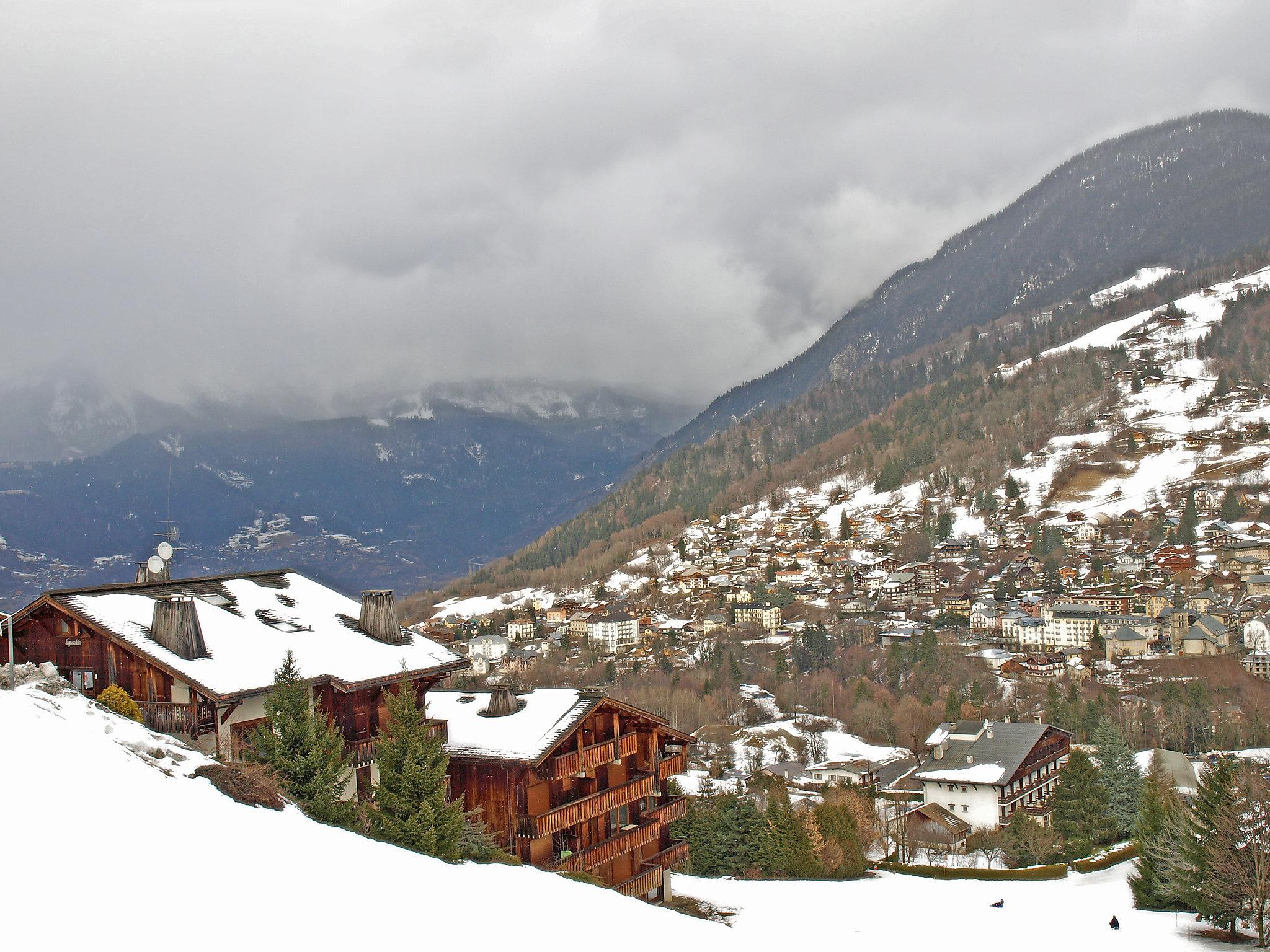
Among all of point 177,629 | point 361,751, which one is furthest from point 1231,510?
point 177,629

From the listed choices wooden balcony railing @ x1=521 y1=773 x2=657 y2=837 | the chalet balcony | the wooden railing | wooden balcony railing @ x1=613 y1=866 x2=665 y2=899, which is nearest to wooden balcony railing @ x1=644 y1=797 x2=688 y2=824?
wooden balcony railing @ x1=521 y1=773 x2=657 y2=837

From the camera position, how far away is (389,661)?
2728 centimetres

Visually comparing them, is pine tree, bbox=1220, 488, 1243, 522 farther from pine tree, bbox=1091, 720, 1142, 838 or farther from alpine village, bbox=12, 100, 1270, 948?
pine tree, bbox=1091, 720, 1142, 838

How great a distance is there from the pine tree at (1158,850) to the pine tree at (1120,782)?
727 inches

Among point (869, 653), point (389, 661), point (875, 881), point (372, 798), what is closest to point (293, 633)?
point (389, 661)

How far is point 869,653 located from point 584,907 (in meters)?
103

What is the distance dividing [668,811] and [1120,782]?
3932cm

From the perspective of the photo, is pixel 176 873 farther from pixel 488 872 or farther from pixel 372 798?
pixel 372 798

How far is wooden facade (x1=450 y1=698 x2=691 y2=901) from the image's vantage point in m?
27.8

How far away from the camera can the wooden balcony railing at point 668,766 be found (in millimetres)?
33656

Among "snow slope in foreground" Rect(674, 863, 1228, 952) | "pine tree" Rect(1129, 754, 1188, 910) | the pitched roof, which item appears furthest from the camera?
the pitched roof

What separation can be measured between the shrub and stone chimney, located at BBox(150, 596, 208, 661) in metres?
1.56

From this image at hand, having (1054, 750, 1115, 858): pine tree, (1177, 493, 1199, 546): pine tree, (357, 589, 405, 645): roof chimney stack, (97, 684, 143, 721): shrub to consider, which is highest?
(1177, 493, 1199, 546): pine tree

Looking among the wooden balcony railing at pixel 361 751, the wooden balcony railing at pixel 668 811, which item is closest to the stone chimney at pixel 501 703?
the wooden balcony railing at pixel 361 751
